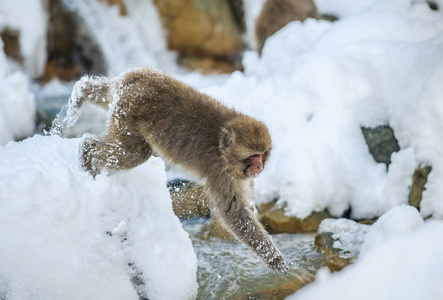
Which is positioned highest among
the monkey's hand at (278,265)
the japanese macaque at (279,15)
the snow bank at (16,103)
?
the japanese macaque at (279,15)

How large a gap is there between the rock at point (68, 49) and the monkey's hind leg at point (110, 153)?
17.4ft

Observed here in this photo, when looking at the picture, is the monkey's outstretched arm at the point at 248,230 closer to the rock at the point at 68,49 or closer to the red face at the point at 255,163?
the red face at the point at 255,163

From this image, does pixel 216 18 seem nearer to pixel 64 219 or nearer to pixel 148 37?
pixel 148 37

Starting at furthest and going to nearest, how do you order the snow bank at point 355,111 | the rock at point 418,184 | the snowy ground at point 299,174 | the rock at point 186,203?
the rock at point 186,203
the snow bank at point 355,111
the rock at point 418,184
the snowy ground at point 299,174

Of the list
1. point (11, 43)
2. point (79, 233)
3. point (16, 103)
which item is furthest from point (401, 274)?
point (11, 43)

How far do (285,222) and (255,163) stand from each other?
1.58 m

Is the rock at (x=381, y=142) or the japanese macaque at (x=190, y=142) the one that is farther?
the rock at (x=381, y=142)

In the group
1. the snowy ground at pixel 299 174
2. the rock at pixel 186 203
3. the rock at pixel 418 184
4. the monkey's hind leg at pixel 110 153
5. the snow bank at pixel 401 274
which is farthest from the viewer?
the rock at pixel 186 203

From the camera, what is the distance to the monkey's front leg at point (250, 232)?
3.78m

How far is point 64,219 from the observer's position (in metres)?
3.11

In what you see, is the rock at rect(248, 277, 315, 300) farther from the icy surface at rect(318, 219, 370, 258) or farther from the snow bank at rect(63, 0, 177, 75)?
the snow bank at rect(63, 0, 177, 75)

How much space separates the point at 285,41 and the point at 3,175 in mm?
5290

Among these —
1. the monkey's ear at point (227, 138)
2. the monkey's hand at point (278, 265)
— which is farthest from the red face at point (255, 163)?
the monkey's hand at point (278, 265)

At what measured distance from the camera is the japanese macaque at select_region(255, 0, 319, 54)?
8492 millimetres
